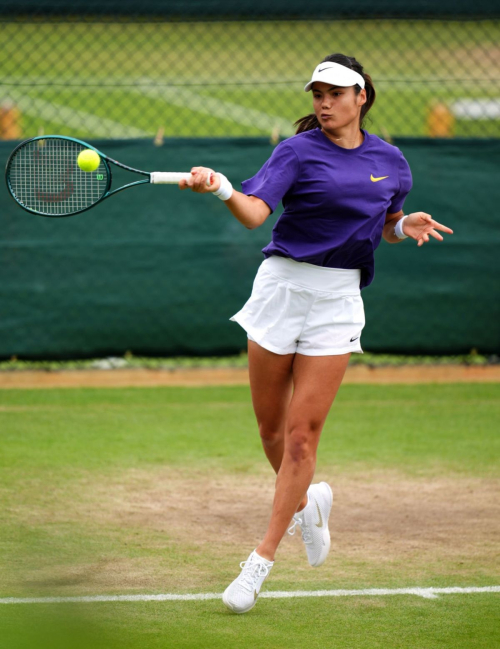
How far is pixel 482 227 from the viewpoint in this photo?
24.8 ft

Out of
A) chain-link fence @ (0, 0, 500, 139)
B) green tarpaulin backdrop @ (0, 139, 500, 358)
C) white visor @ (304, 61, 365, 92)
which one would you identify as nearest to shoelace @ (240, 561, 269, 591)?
white visor @ (304, 61, 365, 92)

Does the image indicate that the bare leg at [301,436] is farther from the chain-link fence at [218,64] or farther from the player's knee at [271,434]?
the chain-link fence at [218,64]

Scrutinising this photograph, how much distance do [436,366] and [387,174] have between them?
4149 millimetres

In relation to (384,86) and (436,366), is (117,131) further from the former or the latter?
(436,366)

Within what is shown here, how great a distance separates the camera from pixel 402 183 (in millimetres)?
3834

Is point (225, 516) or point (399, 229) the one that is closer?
point (399, 229)

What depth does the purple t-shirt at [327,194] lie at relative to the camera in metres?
3.51

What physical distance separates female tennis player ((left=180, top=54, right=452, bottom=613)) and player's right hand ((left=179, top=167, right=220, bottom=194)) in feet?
0.66

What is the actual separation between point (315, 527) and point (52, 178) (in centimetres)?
194

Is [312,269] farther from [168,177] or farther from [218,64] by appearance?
[218,64]

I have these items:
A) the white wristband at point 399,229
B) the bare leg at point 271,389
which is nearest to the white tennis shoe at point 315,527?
the bare leg at point 271,389

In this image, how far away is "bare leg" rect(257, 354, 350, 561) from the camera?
11.8ft

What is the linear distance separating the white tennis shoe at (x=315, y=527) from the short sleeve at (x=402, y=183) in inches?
47.4

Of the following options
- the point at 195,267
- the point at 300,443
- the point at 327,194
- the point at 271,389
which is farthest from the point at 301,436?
the point at 195,267
